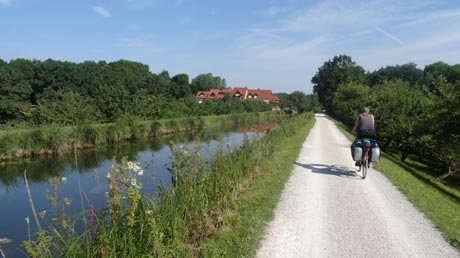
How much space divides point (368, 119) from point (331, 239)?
5.28 metres

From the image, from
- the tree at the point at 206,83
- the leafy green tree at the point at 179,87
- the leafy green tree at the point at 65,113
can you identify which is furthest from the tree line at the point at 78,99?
the tree at the point at 206,83

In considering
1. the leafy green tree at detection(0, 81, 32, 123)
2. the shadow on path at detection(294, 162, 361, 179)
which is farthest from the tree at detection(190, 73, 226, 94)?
the shadow on path at detection(294, 162, 361, 179)

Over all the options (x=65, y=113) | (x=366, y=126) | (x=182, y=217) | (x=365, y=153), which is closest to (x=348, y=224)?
(x=182, y=217)

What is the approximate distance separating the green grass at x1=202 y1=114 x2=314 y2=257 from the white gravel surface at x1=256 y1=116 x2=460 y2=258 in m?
0.19

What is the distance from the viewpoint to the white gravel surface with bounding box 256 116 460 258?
4625 millimetres

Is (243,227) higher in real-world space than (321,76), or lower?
lower

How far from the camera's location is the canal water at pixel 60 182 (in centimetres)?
761

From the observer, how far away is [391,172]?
33.9 ft

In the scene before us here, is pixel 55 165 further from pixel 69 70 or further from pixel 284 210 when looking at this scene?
pixel 69 70

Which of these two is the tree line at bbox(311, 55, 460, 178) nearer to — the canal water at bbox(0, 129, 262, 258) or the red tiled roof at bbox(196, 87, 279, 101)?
the canal water at bbox(0, 129, 262, 258)

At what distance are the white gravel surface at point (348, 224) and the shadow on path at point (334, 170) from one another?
1.96 ft

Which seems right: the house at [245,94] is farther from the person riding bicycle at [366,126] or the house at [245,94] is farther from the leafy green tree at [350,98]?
the person riding bicycle at [366,126]

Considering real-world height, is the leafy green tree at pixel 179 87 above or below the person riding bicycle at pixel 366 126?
above

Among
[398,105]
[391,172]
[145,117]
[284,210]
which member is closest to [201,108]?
[145,117]
